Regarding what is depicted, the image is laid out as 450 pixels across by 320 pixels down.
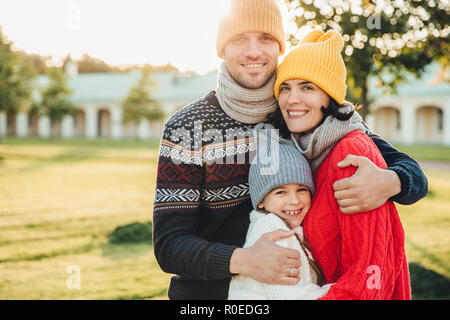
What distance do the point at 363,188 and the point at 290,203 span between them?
0.44 meters

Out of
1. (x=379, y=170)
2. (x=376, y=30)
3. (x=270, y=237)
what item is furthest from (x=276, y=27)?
(x=376, y=30)

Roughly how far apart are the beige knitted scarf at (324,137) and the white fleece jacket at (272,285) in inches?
15.0

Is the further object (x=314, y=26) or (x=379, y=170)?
(x=314, y=26)

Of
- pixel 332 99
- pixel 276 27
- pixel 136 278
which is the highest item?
pixel 276 27

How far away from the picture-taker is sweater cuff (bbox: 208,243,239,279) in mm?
2062

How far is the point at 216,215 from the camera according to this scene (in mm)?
2383

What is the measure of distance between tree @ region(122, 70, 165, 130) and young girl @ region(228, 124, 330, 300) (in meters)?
39.5

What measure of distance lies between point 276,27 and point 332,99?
25.2 inches

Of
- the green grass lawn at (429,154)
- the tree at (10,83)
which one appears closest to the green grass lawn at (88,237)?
the green grass lawn at (429,154)

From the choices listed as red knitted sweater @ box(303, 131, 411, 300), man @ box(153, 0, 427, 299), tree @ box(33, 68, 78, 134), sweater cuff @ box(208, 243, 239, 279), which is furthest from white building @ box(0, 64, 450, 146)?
sweater cuff @ box(208, 243, 239, 279)

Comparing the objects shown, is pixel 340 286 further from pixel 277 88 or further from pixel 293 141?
pixel 277 88

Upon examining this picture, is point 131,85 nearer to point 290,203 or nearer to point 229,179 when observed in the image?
point 229,179

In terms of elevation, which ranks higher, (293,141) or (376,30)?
(376,30)

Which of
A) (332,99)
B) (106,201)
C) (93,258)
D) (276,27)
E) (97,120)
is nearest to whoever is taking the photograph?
(332,99)
